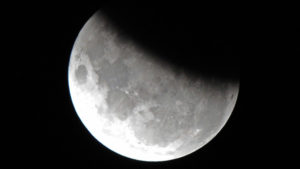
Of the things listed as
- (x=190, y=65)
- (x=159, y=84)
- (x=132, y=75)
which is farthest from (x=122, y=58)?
(x=190, y=65)

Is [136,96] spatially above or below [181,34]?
below

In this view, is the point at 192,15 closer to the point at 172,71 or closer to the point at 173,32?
the point at 173,32

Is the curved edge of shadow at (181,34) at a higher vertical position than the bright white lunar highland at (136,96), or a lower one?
higher

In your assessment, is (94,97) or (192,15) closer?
(192,15)

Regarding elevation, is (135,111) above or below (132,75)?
below

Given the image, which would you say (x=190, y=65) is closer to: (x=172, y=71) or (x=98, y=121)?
(x=172, y=71)

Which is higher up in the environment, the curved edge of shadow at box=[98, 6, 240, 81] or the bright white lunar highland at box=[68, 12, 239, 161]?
the curved edge of shadow at box=[98, 6, 240, 81]

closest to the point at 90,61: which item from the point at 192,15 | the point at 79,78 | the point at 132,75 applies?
the point at 79,78

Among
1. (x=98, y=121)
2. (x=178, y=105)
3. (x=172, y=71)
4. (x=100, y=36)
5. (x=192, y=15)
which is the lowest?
(x=98, y=121)
